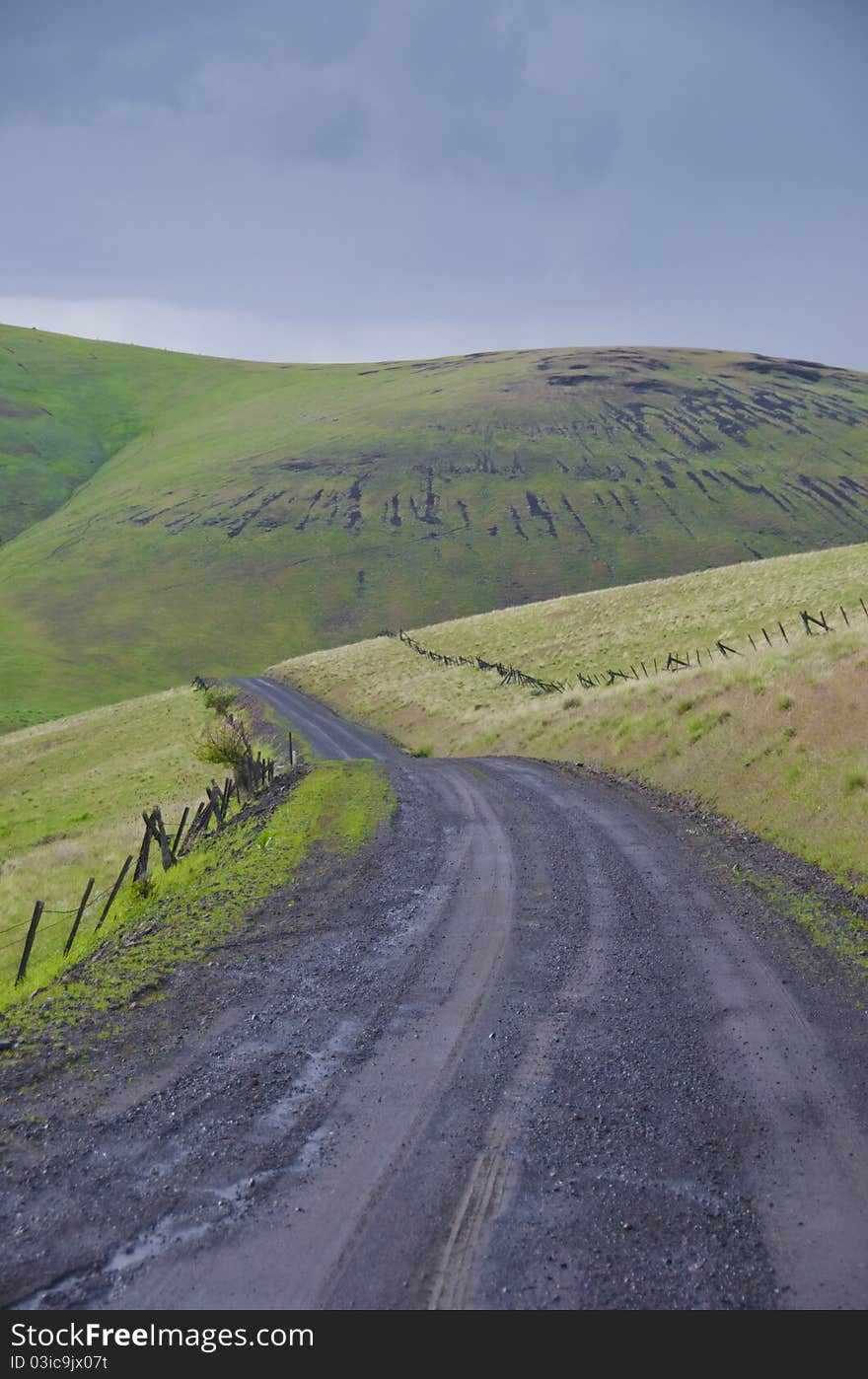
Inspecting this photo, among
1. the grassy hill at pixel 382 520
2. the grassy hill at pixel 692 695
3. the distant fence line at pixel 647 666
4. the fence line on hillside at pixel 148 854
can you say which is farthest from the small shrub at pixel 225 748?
the grassy hill at pixel 382 520

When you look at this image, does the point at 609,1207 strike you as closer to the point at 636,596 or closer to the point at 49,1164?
the point at 49,1164

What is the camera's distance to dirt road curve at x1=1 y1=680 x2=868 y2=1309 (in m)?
5.52

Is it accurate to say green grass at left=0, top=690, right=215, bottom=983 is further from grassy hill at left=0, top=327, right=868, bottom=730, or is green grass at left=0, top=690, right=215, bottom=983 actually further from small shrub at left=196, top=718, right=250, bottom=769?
grassy hill at left=0, top=327, right=868, bottom=730

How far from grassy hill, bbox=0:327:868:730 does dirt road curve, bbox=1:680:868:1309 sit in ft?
264

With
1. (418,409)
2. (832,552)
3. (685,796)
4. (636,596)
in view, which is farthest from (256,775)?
(418,409)

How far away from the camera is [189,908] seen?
13328mm

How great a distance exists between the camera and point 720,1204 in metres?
6.08

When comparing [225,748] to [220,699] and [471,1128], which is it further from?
[220,699]

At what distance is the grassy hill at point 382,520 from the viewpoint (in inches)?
4259

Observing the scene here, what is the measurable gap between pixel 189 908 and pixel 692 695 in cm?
1623

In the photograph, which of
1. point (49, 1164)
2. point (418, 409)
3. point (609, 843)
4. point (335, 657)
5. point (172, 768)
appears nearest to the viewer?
point (49, 1164)

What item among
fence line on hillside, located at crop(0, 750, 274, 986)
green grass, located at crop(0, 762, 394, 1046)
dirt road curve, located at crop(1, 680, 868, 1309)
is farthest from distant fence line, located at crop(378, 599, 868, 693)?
dirt road curve, located at crop(1, 680, 868, 1309)

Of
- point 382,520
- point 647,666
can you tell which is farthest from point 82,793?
point 382,520

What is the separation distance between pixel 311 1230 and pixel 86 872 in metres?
20.4
